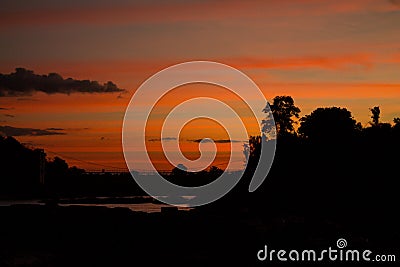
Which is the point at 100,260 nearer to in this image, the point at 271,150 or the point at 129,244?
the point at 129,244

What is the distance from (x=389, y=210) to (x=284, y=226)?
21152 millimetres

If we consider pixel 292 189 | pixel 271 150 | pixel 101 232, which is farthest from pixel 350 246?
pixel 271 150

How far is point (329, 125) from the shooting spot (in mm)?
108500

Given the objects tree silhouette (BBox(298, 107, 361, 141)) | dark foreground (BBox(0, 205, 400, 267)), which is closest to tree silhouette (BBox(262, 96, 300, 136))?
tree silhouette (BBox(298, 107, 361, 141))

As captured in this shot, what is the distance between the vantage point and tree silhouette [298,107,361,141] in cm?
10194
